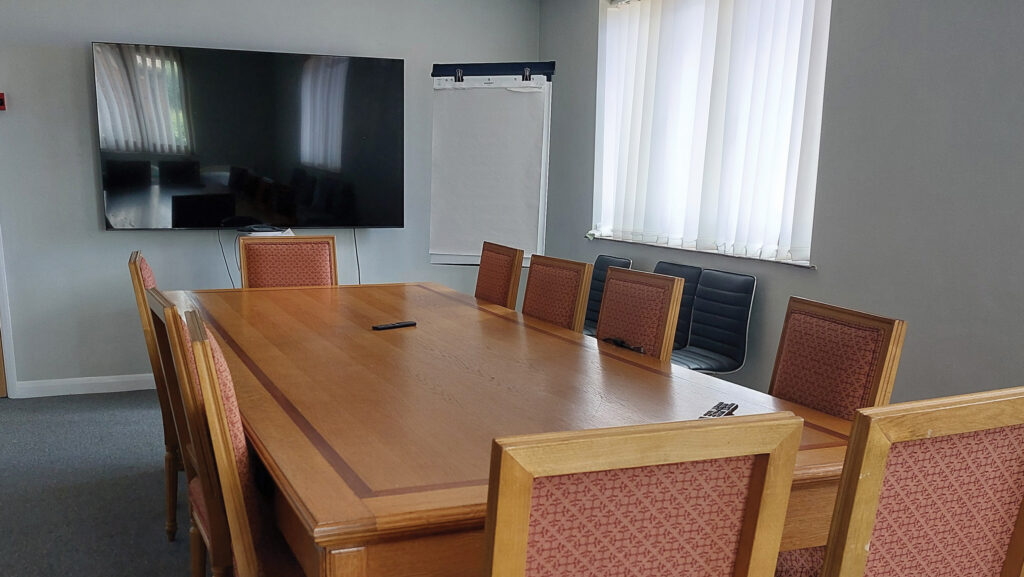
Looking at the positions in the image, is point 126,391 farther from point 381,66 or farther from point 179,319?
point 179,319

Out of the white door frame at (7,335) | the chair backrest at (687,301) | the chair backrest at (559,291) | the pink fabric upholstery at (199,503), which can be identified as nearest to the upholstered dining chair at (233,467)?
the pink fabric upholstery at (199,503)

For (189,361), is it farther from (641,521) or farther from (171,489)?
(171,489)

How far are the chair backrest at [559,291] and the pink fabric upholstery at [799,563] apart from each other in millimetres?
1449

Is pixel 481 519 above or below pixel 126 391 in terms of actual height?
above

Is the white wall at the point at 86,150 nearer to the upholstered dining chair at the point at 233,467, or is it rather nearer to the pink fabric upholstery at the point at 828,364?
the upholstered dining chair at the point at 233,467

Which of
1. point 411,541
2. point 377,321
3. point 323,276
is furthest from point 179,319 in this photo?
point 323,276

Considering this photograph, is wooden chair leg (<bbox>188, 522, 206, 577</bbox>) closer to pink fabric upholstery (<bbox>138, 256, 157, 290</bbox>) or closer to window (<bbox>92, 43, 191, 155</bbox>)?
pink fabric upholstery (<bbox>138, 256, 157, 290</bbox>)

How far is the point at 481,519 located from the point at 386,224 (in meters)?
4.22

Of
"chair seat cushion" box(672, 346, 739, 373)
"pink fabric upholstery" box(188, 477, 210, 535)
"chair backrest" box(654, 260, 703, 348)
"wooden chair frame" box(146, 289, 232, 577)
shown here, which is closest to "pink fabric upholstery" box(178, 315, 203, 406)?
"wooden chair frame" box(146, 289, 232, 577)

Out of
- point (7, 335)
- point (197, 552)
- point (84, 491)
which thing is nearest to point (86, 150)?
point (7, 335)

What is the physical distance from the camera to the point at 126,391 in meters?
4.91

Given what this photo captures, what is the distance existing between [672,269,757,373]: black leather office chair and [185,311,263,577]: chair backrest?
2562mm

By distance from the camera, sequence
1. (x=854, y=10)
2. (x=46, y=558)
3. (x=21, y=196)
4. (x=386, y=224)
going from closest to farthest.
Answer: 1. (x=46, y=558)
2. (x=854, y=10)
3. (x=21, y=196)
4. (x=386, y=224)

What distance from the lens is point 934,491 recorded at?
3.83ft
